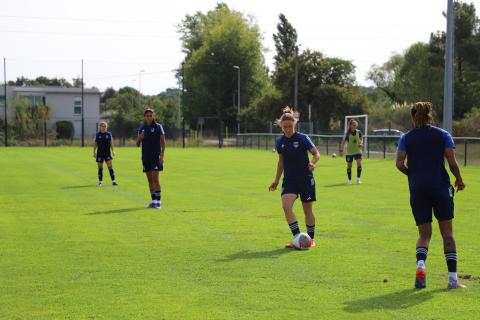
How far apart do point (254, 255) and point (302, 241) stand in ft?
2.44

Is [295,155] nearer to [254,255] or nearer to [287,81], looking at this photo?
[254,255]

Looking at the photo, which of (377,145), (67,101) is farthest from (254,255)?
(67,101)

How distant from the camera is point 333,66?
72312 mm

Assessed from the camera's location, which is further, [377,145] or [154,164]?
[377,145]

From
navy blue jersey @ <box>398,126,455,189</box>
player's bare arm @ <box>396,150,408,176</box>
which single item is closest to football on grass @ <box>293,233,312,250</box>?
player's bare arm @ <box>396,150,408,176</box>

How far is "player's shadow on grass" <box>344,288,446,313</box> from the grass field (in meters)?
0.01

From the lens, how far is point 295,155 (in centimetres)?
1059

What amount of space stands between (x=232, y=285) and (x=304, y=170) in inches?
119

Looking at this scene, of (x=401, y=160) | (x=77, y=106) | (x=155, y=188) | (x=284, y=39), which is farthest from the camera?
(x=284, y=39)

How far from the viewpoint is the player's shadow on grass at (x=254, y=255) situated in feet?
31.7

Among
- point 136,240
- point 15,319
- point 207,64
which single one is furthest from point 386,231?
point 207,64

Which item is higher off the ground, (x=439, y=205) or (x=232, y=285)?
(x=439, y=205)

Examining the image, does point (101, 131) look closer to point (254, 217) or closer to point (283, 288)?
point (254, 217)

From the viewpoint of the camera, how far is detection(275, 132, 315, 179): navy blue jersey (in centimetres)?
1059
